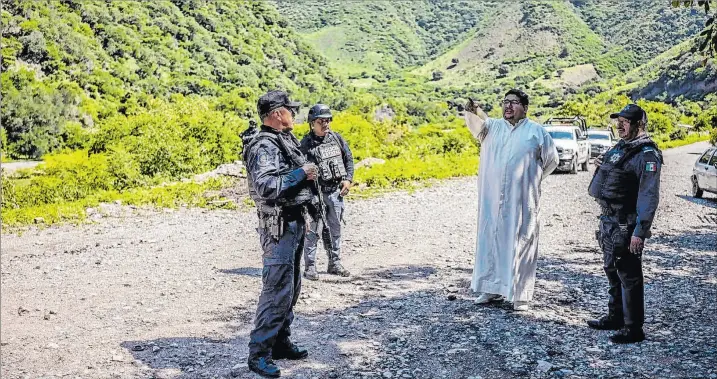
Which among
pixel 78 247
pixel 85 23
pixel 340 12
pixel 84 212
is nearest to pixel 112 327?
pixel 78 247

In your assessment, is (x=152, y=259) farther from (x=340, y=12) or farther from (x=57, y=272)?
(x=340, y=12)

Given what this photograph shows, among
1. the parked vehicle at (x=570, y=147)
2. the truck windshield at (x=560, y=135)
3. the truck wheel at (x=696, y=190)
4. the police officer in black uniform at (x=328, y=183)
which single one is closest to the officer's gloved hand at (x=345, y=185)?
the police officer in black uniform at (x=328, y=183)

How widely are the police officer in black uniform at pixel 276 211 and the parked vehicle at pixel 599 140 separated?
953 inches

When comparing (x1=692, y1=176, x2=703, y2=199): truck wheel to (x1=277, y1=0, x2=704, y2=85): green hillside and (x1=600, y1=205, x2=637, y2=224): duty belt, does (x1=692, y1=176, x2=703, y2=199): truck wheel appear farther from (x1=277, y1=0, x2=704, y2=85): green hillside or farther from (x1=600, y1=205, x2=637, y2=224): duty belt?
(x1=277, y1=0, x2=704, y2=85): green hillside

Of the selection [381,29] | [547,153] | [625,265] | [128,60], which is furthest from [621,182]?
[381,29]

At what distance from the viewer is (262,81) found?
8519cm

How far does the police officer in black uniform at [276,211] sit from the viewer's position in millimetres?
4297

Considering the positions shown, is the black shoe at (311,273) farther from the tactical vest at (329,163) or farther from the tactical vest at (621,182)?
the tactical vest at (621,182)

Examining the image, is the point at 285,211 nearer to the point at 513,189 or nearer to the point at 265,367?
the point at 265,367

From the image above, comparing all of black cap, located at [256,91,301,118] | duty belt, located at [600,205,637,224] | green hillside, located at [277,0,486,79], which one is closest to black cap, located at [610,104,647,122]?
duty belt, located at [600,205,637,224]

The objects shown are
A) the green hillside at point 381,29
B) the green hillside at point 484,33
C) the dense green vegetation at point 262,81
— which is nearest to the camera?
the dense green vegetation at point 262,81

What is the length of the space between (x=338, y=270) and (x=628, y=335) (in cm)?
347

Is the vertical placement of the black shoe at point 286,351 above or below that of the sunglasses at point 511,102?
below

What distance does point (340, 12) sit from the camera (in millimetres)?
173000
